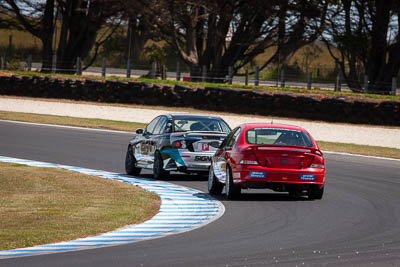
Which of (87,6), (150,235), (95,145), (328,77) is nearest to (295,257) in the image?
(150,235)

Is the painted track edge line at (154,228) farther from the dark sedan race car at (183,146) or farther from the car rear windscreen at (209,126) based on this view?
the car rear windscreen at (209,126)

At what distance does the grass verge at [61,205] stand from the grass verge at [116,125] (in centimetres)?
1229

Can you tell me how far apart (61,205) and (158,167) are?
4693 millimetres

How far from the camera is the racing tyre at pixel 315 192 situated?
45.0ft

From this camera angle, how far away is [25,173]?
16453 mm

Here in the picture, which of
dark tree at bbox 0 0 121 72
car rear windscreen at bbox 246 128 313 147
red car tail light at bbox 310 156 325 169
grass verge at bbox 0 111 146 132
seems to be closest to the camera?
red car tail light at bbox 310 156 325 169

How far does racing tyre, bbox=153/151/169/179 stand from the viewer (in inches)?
658

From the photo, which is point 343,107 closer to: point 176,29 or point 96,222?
point 176,29

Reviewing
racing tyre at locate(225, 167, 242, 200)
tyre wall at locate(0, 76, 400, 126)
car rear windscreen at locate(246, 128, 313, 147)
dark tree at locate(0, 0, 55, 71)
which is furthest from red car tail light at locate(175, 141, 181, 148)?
dark tree at locate(0, 0, 55, 71)

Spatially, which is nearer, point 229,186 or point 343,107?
point 229,186

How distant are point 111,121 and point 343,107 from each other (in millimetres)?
10011

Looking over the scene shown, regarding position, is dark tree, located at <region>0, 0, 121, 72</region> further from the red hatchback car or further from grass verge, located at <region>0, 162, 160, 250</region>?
the red hatchback car

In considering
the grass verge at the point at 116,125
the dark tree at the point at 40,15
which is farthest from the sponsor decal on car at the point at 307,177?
the dark tree at the point at 40,15

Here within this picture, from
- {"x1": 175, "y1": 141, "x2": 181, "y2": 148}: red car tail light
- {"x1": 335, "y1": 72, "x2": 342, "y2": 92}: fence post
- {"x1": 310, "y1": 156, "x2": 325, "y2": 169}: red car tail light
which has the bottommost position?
{"x1": 175, "y1": 141, "x2": 181, "y2": 148}: red car tail light
